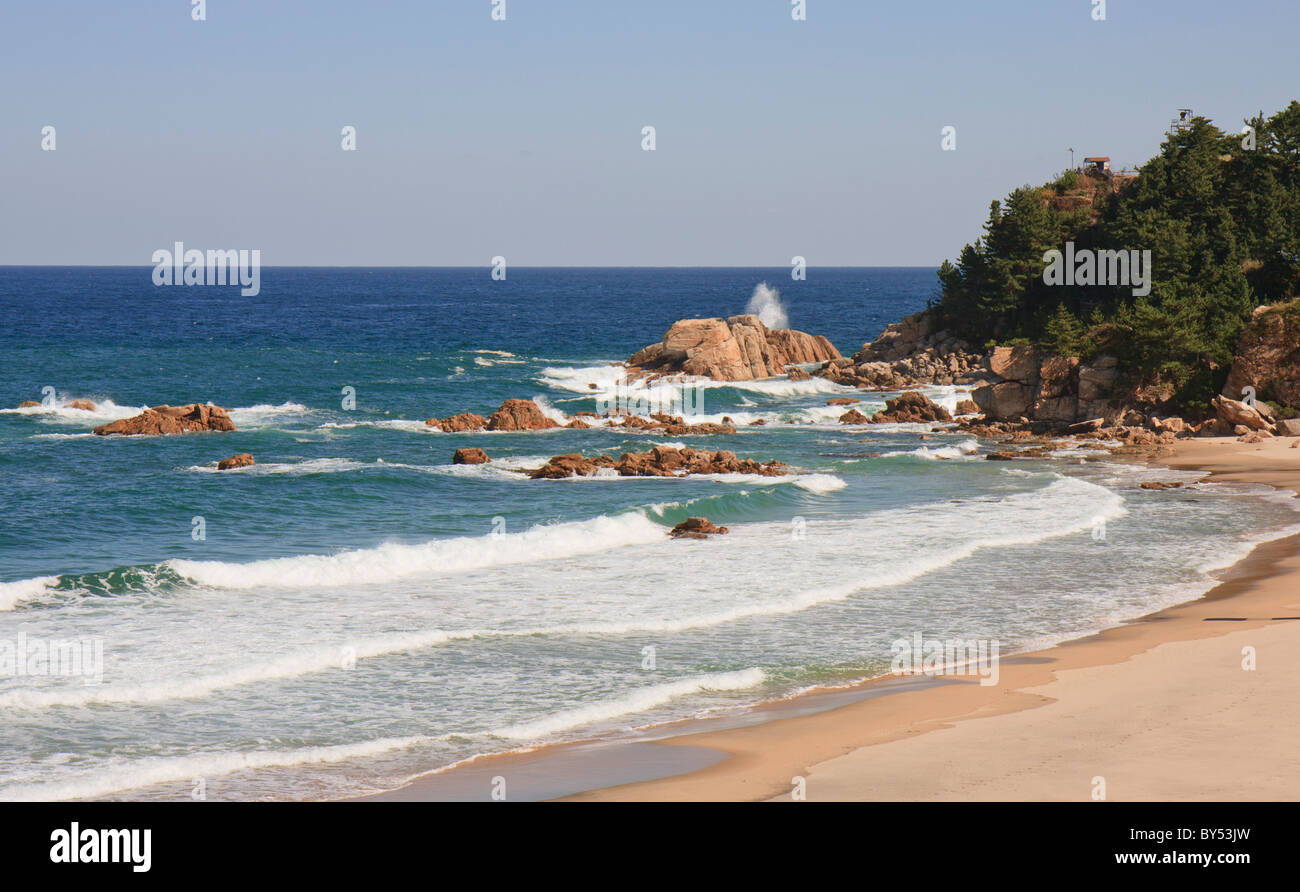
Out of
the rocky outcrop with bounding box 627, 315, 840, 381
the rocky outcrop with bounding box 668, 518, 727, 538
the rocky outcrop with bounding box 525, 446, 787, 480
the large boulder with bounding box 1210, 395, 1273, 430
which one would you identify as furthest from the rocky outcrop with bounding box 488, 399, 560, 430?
the large boulder with bounding box 1210, 395, 1273, 430

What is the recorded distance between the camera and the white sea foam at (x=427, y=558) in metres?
22.6

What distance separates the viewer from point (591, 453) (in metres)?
42.8

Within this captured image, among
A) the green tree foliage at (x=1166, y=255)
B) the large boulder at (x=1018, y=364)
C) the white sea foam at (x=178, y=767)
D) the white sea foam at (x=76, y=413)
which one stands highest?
the green tree foliage at (x=1166, y=255)

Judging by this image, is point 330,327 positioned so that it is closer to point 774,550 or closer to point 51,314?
point 51,314

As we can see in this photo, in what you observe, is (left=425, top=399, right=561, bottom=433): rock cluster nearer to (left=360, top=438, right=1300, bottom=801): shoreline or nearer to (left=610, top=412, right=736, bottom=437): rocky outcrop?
(left=610, top=412, right=736, bottom=437): rocky outcrop

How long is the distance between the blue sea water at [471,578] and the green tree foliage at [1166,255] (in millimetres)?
6762

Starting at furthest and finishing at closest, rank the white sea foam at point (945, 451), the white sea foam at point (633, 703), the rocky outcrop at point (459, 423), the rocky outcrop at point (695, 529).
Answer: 1. the rocky outcrop at point (459, 423)
2. the white sea foam at point (945, 451)
3. the rocky outcrop at point (695, 529)
4. the white sea foam at point (633, 703)

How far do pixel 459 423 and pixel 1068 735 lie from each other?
38.4 metres

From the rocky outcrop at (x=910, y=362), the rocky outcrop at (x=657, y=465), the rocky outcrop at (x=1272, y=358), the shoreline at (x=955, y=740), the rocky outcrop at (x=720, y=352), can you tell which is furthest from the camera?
the rocky outcrop at (x=720, y=352)

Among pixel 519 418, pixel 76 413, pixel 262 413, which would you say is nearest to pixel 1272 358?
pixel 519 418

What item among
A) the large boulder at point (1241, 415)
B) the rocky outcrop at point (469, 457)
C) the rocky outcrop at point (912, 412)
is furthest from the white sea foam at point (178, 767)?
the rocky outcrop at point (912, 412)

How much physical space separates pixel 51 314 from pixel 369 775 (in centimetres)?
12267

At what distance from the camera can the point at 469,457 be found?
39.4 meters

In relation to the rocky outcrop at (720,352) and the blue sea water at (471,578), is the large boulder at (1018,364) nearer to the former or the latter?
the blue sea water at (471,578)
